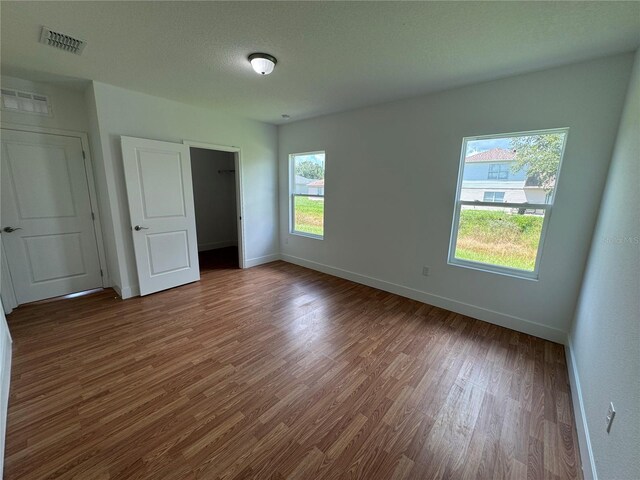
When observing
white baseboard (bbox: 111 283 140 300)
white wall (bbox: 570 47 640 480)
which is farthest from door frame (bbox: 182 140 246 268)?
white wall (bbox: 570 47 640 480)

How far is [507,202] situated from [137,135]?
4.40 m

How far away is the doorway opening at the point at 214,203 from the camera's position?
5730 millimetres

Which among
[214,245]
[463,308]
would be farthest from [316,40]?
[214,245]

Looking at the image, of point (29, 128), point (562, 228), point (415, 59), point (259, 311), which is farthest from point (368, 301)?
point (29, 128)

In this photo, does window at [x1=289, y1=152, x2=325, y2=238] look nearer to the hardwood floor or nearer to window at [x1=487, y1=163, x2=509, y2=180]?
the hardwood floor

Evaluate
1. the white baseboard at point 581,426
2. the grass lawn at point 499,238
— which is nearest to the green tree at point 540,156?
the grass lawn at point 499,238

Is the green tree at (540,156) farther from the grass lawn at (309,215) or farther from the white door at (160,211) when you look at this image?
the white door at (160,211)

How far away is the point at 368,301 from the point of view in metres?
3.40

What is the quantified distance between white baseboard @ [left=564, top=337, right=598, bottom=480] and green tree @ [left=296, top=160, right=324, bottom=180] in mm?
3712

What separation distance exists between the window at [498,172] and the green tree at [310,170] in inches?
95.7

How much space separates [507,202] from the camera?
8.78ft

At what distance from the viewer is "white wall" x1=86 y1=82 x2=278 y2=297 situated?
2986 millimetres

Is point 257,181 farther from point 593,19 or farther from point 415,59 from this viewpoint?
point 593,19

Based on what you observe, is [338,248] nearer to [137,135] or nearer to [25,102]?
[137,135]
